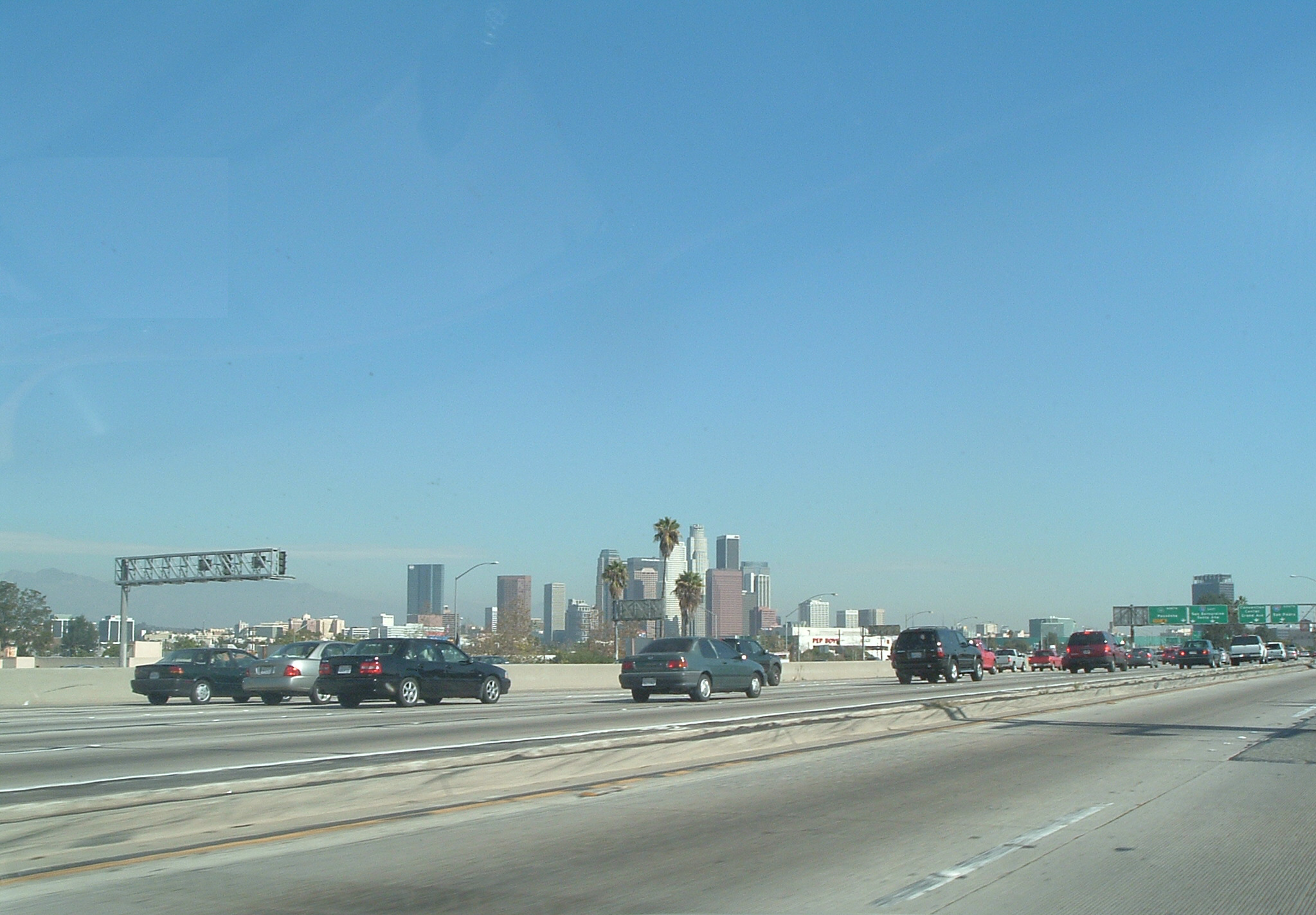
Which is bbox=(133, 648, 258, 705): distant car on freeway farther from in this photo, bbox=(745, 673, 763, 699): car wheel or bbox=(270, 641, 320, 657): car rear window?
bbox=(745, 673, 763, 699): car wheel

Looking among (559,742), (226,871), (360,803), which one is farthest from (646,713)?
(226,871)

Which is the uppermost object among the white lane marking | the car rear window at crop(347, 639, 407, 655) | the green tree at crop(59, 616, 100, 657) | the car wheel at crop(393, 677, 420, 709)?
the car rear window at crop(347, 639, 407, 655)

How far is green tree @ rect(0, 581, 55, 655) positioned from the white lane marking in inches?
3976

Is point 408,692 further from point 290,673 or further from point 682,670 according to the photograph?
point 682,670

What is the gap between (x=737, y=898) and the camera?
7.04 m

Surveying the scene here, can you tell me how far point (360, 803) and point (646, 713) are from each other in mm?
13347

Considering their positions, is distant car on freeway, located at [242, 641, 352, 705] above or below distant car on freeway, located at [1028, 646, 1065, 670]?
above

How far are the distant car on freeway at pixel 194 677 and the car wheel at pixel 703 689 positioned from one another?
11.6 m

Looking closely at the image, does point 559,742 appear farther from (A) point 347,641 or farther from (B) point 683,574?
(B) point 683,574

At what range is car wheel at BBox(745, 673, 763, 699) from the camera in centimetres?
2928

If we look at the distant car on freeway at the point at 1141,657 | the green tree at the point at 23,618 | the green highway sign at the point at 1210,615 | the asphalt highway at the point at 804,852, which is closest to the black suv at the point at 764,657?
the asphalt highway at the point at 804,852

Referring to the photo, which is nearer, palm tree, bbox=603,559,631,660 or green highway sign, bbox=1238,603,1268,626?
palm tree, bbox=603,559,631,660

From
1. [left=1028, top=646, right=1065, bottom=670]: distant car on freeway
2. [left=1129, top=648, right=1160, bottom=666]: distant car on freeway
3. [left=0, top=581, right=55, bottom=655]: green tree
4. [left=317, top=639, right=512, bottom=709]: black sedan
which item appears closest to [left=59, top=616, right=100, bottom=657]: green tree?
[left=0, top=581, right=55, bottom=655]: green tree

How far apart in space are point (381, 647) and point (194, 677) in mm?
7034
